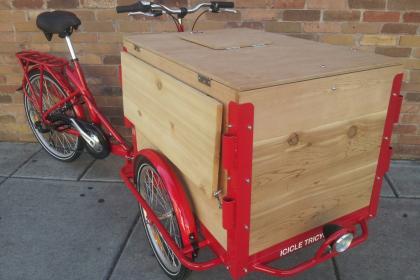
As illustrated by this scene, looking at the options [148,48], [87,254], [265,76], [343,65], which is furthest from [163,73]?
[87,254]

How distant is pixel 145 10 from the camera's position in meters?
2.40

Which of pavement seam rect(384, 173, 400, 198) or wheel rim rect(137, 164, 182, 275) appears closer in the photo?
wheel rim rect(137, 164, 182, 275)

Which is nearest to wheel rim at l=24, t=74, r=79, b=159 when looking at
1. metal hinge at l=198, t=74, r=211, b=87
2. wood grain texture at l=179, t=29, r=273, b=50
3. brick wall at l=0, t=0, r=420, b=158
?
brick wall at l=0, t=0, r=420, b=158

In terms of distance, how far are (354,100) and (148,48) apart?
1.02 meters

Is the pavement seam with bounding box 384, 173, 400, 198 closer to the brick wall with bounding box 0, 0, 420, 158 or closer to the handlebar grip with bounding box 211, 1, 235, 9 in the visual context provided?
the brick wall with bounding box 0, 0, 420, 158

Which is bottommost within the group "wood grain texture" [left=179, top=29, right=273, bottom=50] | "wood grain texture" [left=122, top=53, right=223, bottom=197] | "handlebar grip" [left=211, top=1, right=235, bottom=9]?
"wood grain texture" [left=122, top=53, right=223, bottom=197]

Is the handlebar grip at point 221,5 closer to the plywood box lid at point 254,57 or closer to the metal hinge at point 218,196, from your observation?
the plywood box lid at point 254,57

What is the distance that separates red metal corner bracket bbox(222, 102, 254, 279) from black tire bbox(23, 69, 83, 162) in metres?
2.11

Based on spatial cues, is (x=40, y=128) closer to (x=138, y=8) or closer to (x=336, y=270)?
(x=138, y=8)

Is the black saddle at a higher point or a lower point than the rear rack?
higher

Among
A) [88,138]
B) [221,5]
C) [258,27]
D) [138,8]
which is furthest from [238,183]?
[258,27]

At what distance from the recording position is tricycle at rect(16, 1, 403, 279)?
1.42m

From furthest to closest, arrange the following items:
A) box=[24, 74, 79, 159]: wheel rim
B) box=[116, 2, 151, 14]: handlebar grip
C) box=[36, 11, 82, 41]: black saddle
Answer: box=[24, 74, 79, 159]: wheel rim, box=[36, 11, 82, 41]: black saddle, box=[116, 2, 151, 14]: handlebar grip

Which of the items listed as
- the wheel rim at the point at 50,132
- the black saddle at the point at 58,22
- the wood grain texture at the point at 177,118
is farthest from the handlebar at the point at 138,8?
the wheel rim at the point at 50,132
